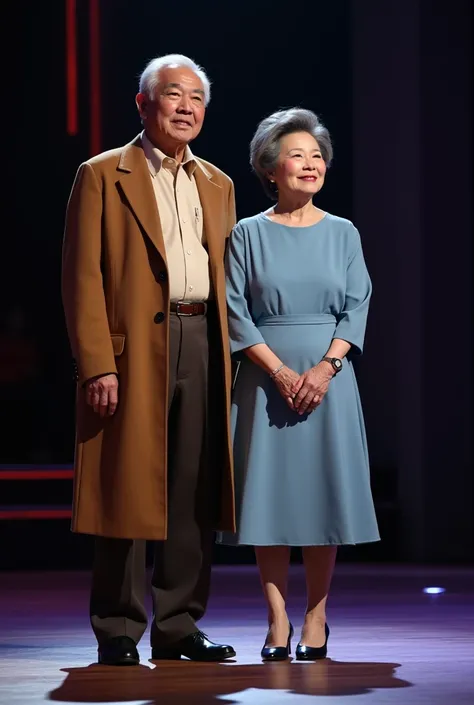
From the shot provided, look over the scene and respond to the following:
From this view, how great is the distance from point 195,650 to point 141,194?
1109 millimetres

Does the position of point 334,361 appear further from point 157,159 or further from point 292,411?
point 157,159

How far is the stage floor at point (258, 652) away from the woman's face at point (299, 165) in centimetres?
116

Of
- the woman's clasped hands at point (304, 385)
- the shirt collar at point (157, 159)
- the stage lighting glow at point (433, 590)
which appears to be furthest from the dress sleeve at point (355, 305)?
the stage lighting glow at point (433, 590)

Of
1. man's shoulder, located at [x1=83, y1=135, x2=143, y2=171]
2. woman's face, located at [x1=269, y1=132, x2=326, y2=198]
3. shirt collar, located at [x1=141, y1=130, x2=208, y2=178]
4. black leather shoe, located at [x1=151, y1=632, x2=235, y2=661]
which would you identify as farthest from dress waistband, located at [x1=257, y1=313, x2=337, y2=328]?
black leather shoe, located at [x1=151, y1=632, x2=235, y2=661]

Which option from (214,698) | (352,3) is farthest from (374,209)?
(214,698)

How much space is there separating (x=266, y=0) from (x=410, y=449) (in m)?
2.10

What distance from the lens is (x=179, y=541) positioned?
3.36 m

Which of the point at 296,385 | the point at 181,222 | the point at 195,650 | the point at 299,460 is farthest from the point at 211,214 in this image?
the point at 195,650

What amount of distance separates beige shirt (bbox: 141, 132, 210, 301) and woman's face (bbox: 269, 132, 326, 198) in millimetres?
223

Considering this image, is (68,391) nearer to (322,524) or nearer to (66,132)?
(66,132)

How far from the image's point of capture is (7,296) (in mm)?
6230

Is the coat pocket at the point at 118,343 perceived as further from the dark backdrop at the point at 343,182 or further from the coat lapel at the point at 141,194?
the dark backdrop at the point at 343,182

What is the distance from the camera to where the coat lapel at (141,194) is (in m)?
3.24

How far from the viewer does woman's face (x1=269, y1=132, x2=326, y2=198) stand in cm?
337
